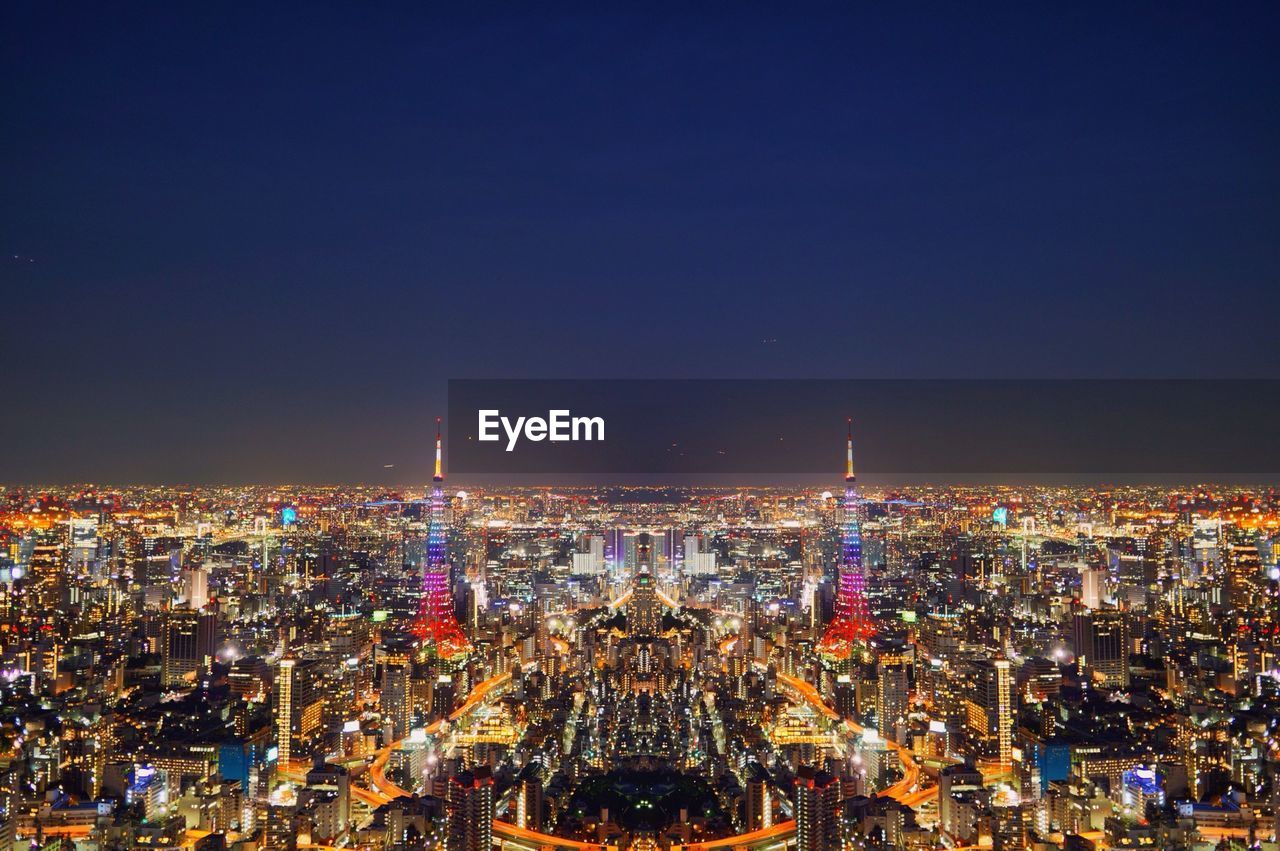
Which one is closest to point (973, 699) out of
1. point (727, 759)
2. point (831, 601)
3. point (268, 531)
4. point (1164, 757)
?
point (1164, 757)

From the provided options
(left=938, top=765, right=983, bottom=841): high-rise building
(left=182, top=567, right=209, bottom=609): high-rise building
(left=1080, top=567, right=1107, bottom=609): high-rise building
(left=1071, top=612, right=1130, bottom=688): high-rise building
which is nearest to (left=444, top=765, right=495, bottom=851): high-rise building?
(left=938, top=765, right=983, bottom=841): high-rise building

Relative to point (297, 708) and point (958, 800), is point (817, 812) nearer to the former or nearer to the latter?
point (958, 800)

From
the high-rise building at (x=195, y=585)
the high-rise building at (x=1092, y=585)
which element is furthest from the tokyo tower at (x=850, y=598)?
the high-rise building at (x=195, y=585)

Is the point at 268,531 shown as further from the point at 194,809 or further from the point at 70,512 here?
the point at 194,809

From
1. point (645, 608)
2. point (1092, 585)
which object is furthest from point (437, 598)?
point (1092, 585)

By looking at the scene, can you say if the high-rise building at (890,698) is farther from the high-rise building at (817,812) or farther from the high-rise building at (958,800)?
the high-rise building at (817,812)
